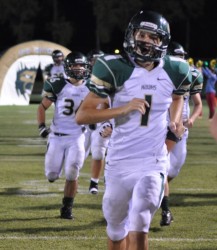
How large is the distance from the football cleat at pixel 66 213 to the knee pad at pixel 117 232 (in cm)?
264

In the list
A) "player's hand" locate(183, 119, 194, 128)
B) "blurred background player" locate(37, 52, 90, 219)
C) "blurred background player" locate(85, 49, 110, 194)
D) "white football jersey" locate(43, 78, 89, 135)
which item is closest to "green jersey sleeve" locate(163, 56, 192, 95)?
"player's hand" locate(183, 119, 194, 128)

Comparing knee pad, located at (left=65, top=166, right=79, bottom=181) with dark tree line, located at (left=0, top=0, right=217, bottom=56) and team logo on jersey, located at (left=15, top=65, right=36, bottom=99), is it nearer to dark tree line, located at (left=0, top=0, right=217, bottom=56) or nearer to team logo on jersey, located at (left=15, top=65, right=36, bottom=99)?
team logo on jersey, located at (left=15, top=65, right=36, bottom=99)

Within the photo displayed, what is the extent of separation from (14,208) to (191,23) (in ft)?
147

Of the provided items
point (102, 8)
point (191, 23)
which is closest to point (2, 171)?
point (102, 8)

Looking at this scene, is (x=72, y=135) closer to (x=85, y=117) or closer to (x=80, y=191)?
(x=80, y=191)

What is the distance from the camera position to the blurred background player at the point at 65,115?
8.65m

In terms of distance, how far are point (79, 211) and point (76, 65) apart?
5.02 feet

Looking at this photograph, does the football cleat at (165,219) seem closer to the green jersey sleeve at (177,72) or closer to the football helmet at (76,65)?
the football helmet at (76,65)

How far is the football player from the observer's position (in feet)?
17.6

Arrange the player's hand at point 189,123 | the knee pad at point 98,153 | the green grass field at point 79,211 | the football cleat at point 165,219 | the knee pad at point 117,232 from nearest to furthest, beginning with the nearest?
the knee pad at point 117,232
the green grass field at point 79,211
the football cleat at point 165,219
the player's hand at point 189,123
the knee pad at point 98,153

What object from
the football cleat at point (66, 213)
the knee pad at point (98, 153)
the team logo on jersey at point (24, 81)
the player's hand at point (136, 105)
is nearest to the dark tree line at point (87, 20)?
the team logo on jersey at point (24, 81)

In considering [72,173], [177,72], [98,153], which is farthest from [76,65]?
[177,72]

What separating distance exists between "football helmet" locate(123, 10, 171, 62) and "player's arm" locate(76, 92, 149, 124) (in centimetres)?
32

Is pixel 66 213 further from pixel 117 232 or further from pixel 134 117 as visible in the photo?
pixel 134 117
